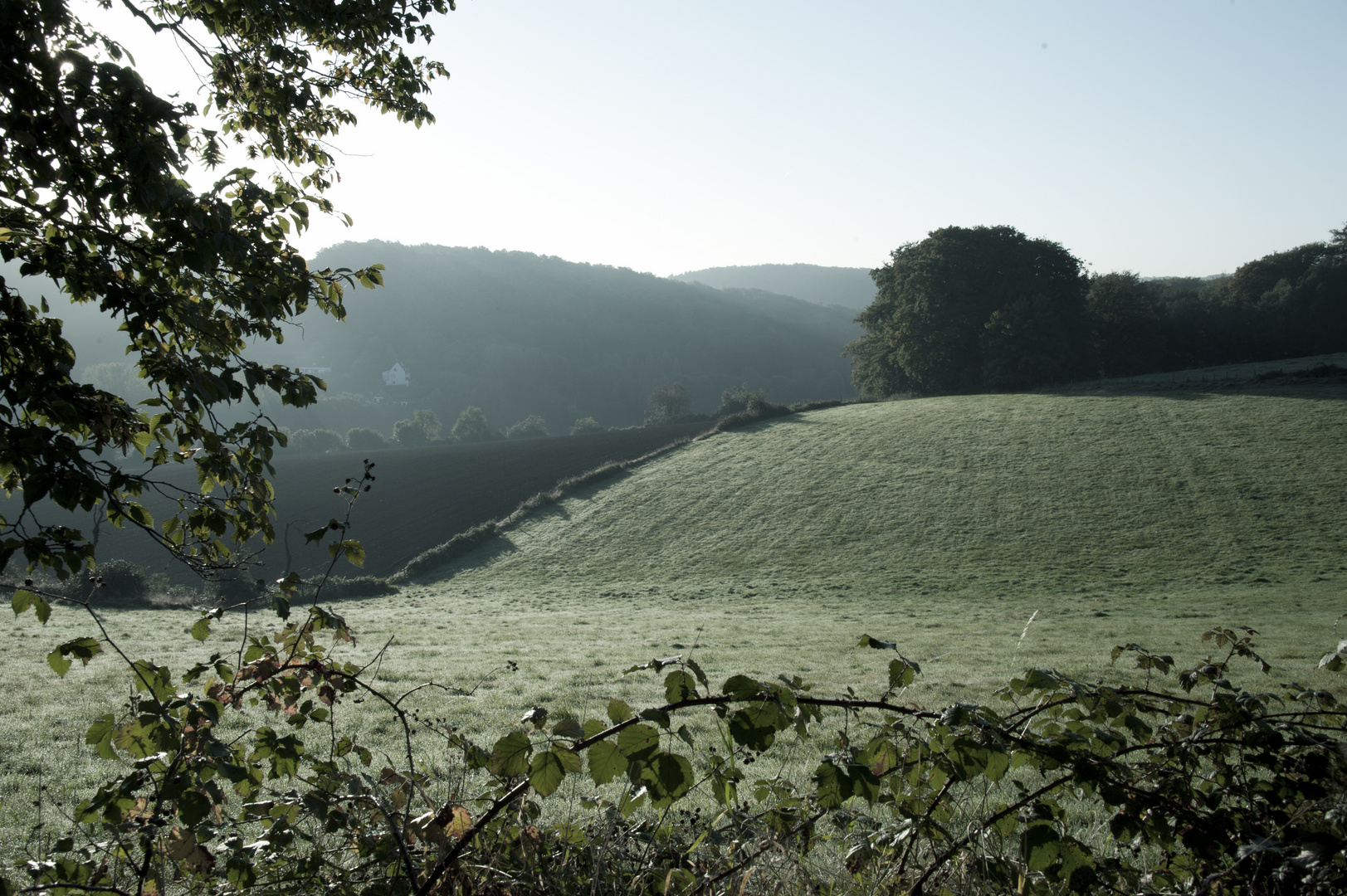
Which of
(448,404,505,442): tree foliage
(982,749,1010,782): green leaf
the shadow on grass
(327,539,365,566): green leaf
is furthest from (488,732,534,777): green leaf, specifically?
(448,404,505,442): tree foliage

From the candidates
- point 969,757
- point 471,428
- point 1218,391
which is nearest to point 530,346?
point 471,428

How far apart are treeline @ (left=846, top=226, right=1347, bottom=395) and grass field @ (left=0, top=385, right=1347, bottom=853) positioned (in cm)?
697

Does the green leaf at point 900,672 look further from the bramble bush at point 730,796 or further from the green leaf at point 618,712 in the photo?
the green leaf at point 618,712

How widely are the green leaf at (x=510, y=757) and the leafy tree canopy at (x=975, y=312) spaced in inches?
1922

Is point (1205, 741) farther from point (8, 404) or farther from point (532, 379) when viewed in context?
point (532, 379)

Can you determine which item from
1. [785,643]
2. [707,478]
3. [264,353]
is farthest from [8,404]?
[264,353]

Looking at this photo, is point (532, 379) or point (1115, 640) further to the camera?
point (532, 379)

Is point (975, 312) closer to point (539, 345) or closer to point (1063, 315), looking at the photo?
point (1063, 315)

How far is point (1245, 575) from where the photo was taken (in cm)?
1866

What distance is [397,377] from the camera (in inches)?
4884

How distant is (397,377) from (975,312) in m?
103

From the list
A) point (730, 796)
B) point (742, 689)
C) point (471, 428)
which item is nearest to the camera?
point (742, 689)

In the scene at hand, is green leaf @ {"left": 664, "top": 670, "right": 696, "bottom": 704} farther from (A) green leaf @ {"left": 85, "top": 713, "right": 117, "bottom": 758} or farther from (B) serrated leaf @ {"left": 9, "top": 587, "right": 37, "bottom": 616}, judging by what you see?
(B) serrated leaf @ {"left": 9, "top": 587, "right": 37, "bottom": 616}

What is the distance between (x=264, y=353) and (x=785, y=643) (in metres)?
107
